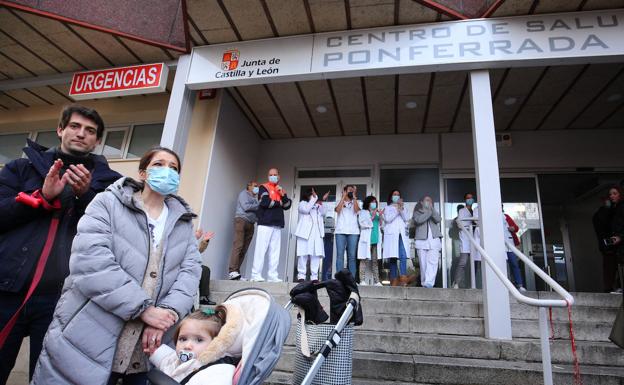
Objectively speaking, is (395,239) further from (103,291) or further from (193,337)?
→ (103,291)

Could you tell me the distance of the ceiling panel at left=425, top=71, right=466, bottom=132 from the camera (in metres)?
6.55

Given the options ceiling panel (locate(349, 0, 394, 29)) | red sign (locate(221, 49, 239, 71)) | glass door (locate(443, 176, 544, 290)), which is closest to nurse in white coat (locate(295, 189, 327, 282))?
red sign (locate(221, 49, 239, 71))

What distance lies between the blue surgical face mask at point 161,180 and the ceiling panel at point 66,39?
6009 millimetres

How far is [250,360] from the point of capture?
5.71 ft

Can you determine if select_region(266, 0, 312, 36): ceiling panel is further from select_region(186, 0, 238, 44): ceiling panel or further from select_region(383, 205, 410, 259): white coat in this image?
select_region(383, 205, 410, 259): white coat

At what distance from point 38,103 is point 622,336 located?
11.8 meters

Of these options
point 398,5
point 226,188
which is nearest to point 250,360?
point 398,5

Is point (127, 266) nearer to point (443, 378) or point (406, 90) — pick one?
point (443, 378)

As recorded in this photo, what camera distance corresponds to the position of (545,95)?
6996 millimetres

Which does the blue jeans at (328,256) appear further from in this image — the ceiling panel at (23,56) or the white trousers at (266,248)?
the ceiling panel at (23,56)

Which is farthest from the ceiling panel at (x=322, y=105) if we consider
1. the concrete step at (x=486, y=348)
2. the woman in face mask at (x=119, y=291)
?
the woman in face mask at (x=119, y=291)

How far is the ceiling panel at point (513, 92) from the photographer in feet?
20.7

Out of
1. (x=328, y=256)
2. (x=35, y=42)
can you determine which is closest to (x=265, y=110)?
(x=328, y=256)

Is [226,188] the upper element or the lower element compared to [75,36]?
lower
